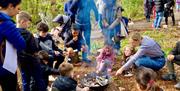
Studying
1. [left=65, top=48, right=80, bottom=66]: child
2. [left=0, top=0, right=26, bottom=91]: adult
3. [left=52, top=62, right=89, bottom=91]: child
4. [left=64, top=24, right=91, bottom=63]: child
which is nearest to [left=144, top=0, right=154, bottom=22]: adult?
[left=64, top=24, right=91, bottom=63]: child

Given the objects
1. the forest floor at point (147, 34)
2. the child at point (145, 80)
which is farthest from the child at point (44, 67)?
the child at point (145, 80)

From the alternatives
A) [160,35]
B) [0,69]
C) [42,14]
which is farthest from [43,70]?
[42,14]

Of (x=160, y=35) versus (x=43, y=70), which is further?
(x=160, y=35)

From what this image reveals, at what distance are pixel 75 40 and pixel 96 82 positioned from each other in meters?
2.16

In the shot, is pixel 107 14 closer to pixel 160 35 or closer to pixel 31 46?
pixel 160 35

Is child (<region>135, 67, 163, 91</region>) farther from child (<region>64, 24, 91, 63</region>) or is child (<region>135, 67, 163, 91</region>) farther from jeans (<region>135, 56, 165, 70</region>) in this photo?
child (<region>64, 24, 91, 63</region>)

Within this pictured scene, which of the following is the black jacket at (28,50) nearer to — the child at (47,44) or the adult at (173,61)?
the child at (47,44)

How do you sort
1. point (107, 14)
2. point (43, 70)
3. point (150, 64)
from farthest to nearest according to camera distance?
point (107, 14)
point (150, 64)
point (43, 70)

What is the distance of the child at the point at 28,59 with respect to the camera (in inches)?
211

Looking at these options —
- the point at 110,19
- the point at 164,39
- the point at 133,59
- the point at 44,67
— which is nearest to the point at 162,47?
the point at 164,39

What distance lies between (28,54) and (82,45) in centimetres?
318

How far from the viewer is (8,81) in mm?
4902

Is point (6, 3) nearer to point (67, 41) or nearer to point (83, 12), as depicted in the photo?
point (67, 41)

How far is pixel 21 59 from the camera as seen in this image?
549 cm
